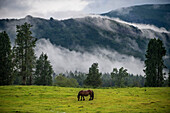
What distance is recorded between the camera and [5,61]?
177ft

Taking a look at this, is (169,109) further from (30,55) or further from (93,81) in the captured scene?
(93,81)

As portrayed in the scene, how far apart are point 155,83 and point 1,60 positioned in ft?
173

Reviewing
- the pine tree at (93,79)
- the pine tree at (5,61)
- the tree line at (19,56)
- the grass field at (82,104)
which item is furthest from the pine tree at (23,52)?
the pine tree at (93,79)

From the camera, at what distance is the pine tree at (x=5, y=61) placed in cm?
5334

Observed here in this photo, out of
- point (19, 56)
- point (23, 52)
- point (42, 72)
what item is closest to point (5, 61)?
point (19, 56)

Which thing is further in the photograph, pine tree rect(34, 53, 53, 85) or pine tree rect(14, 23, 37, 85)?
pine tree rect(34, 53, 53, 85)

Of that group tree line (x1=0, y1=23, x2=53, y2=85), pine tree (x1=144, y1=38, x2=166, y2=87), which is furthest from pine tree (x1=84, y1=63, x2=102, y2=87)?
tree line (x1=0, y1=23, x2=53, y2=85)

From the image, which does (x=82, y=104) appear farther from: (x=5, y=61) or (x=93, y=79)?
(x=93, y=79)

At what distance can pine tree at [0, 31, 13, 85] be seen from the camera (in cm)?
5334

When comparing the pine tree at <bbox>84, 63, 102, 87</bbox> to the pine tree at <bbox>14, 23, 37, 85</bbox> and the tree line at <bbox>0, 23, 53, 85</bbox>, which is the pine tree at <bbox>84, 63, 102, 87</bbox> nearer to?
the tree line at <bbox>0, 23, 53, 85</bbox>

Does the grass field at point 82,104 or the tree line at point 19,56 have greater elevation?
the tree line at point 19,56

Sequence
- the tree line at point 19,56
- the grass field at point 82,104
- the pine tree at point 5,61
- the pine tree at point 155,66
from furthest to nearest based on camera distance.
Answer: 1. the pine tree at point 155,66
2. the pine tree at point 5,61
3. the tree line at point 19,56
4. the grass field at point 82,104

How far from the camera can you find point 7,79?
5434 centimetres

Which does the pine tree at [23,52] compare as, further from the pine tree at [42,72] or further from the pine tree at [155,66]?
the pine tree at [155,66]
